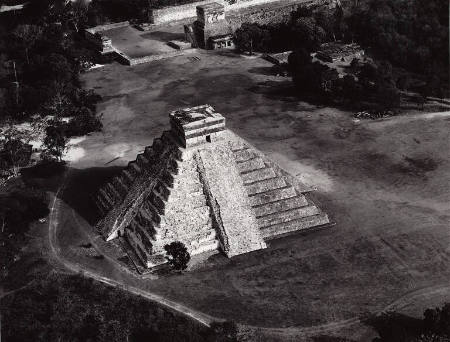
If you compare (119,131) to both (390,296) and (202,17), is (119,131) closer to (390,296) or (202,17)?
(202,17)

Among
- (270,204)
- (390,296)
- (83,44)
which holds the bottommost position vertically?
(390,296)

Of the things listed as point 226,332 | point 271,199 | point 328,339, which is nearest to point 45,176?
point 271,199

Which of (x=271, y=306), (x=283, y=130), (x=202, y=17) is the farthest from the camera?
(x=202, y=17)

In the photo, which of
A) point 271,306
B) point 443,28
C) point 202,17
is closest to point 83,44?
point 202,17

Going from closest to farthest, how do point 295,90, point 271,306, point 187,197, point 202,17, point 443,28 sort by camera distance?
point 271,306, point 187,197, point 295,90, point 443,28, point 202,17

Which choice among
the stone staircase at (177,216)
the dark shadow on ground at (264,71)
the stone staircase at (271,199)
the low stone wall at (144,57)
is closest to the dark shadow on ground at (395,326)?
the stone staircase at (271,199)

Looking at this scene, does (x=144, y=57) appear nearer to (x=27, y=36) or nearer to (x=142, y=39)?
(x=142, y=39)

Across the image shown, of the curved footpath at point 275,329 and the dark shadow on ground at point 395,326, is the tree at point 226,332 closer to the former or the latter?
the curved footpath at point 275,329
